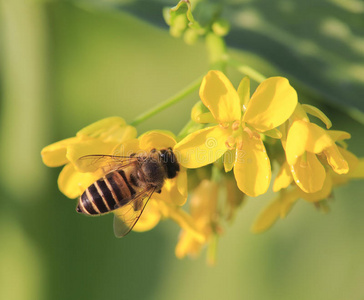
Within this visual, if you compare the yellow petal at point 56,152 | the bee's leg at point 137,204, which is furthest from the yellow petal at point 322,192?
the yellow petal at point 56,152

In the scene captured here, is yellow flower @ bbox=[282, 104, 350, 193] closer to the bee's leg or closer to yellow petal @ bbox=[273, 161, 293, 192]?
yellow petal @ bbox=[273, 161, 293, 192]

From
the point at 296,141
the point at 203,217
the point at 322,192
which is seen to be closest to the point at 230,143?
the point at 296,141

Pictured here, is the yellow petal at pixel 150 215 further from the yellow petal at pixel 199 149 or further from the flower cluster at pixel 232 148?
the yellow petal at pixel 199 149

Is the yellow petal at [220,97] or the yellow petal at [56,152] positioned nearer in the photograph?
the yellow petal at [220,97]

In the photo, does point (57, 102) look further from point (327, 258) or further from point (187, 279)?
point (327, 258)

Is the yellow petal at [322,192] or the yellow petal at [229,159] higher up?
the yellow petal at [229,159]

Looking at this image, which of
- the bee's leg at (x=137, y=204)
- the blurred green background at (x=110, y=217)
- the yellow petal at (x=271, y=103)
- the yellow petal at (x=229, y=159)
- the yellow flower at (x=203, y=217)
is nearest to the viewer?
the yellow petal at (x=271, y=103)
